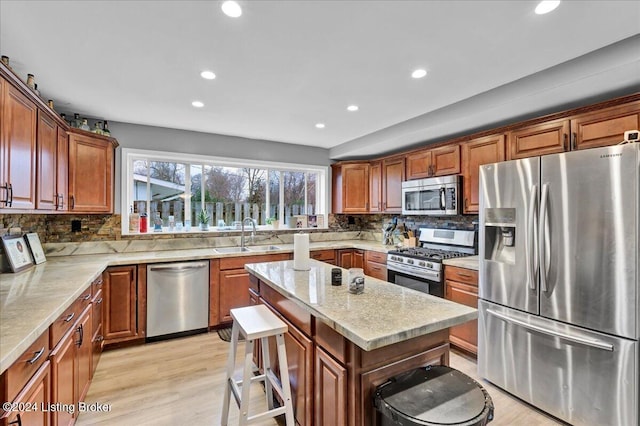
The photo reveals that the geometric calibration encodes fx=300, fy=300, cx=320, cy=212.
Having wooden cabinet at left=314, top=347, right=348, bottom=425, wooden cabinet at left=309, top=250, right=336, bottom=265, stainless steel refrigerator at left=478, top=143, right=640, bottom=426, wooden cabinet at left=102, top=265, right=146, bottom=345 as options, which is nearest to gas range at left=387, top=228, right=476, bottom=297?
stainless steel refrigerator at left=478, top=143, right=640, bottom=426

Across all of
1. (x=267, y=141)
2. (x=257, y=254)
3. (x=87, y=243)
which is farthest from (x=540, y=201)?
(x=87, y=243)

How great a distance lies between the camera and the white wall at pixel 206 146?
11.8 ft

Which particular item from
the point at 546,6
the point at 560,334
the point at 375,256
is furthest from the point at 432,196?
the point at 546,6

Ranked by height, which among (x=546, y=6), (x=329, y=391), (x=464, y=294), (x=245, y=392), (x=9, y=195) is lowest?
(x=245, y=392)

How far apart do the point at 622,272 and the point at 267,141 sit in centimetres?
402

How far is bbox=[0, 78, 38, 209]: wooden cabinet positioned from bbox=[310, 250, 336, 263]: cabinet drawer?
9.59ft

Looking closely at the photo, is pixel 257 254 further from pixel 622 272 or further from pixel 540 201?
pixel 622 272

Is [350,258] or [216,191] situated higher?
[216,191]

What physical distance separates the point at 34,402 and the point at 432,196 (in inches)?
145

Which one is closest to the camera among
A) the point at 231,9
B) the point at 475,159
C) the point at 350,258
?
the point at 231,9

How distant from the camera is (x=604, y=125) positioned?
89.0 inches

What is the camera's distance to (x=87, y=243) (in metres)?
3.43

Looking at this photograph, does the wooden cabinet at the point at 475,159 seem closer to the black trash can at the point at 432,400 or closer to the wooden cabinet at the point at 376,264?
the wooden cabinet at the point at 376,264

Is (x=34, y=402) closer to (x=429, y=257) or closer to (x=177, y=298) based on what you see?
(x=177, y=298)
